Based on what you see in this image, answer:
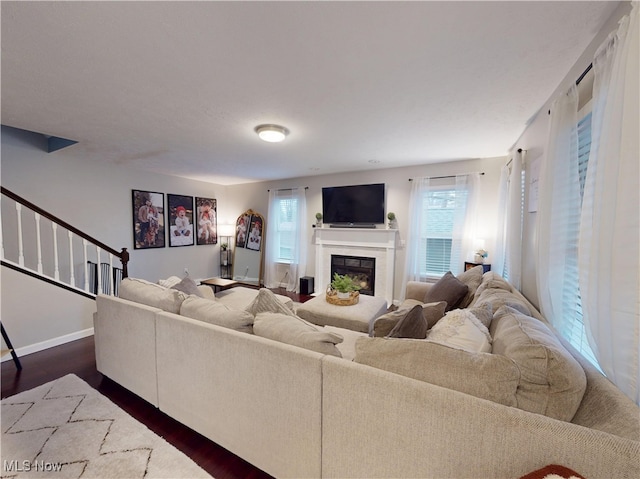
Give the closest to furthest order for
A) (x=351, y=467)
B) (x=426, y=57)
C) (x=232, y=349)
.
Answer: (x=351, y=467), (x=232, y=349), (x=426, y=57)

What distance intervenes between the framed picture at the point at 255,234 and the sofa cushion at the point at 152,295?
3697 mm

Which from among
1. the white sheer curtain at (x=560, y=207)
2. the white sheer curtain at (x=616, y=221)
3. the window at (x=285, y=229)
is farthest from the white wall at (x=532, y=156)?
the window at (x=285, y=229)

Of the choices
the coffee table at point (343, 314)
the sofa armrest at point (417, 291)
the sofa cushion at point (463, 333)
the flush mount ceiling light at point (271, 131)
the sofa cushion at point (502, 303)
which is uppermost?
the flush mount ceiling light at point (271, 131)

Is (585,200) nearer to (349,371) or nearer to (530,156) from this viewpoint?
(349,371)

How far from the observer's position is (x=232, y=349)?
4.51ft

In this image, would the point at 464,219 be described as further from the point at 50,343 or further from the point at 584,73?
the point at 50,343

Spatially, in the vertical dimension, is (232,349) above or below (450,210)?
below

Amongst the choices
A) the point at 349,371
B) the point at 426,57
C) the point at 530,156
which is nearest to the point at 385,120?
the point at 426,57

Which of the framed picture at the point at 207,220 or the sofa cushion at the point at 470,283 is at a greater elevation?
the framed picture at the point at 207,220

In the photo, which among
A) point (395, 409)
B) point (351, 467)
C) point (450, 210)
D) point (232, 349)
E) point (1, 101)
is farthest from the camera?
point (450, 210)

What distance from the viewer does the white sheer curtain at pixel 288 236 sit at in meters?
5.27

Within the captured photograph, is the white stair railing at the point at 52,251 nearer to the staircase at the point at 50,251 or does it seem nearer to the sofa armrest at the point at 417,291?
the staircase at the point at 50,251

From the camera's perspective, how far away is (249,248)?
6.02 meters

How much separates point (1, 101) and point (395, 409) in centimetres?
356
